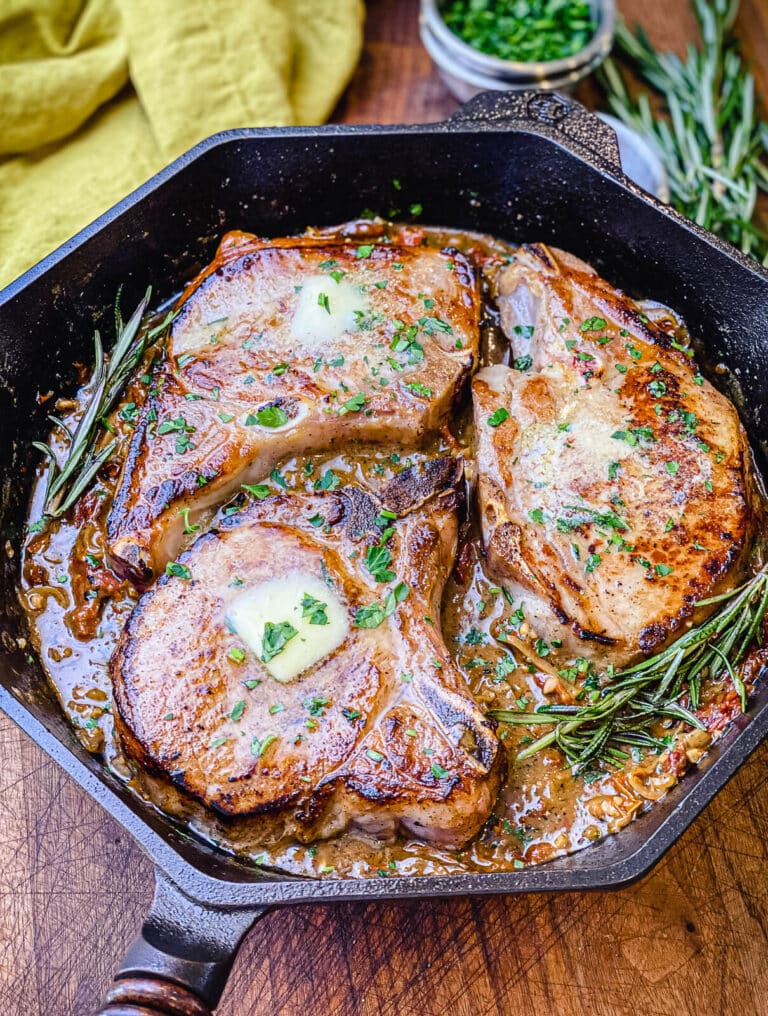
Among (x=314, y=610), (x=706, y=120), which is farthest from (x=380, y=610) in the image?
(x=706, y=120)

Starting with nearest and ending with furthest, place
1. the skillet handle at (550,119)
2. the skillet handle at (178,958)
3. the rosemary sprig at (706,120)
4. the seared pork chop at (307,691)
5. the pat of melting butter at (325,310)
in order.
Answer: the skillet handle at (178,958) < the seared pork chop at (307,691) < the pat of melting butter at (325,310) < the skillet handle at (550,119) < the rosemary sprig at (706,120)

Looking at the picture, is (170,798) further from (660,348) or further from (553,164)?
(553,164)

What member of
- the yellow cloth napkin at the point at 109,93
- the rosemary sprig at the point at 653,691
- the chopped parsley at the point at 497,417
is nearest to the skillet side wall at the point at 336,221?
the rosemary sprig at the point at 653,691

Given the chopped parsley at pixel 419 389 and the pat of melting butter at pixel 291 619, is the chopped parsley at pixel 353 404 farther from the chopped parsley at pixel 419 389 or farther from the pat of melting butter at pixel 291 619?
the pat of melting butter at pixel 291 619

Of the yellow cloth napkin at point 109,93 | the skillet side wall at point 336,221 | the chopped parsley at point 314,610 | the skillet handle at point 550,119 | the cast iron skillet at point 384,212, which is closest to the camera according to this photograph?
the chopped parsley at point 314,610

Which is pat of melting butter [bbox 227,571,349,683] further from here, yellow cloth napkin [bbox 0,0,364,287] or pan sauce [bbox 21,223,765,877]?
yellow cloth napkin [bbox 0,0,364,287]

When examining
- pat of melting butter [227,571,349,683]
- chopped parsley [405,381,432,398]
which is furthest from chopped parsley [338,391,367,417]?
pat of melting butter [227,571,349,683]
